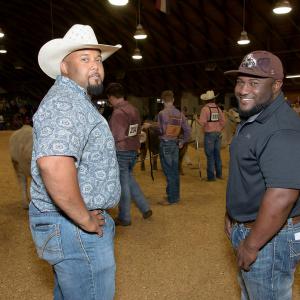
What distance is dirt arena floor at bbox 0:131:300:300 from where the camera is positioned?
11.2ft

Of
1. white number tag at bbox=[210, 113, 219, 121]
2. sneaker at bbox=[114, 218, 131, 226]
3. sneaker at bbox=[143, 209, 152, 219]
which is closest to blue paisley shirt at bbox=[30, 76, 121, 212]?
sneaker at bbox=[114, 218, 131, 226]

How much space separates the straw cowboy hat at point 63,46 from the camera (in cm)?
189

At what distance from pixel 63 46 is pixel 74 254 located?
1027 millimetres

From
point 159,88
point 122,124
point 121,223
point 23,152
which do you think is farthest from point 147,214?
point 159,88

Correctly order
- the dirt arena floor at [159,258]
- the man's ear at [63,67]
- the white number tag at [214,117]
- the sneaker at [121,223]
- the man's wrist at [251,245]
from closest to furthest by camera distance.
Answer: the man's wrist at [251,245] < the man's ear at [63,67] < the dirt arena floor at [159,258] < the sneaker at [121,223] < the white number tag at [214,117]

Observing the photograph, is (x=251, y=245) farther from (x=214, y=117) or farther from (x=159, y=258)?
(x=214, y=117)

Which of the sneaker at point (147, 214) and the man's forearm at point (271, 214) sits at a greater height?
the man's forearm at point (271, 214)

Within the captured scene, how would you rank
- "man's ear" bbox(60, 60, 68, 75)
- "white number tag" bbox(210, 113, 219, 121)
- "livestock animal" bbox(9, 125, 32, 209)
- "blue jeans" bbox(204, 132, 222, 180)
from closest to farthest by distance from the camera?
"man's ear" bbox(60, 60, 68, 75)
"livestock animal" bbox(9, 125, 32, 209)
"white number tag" bbox(210, 113, 219, 121)
"blue jeans" bbox(204, 132, 222, 180)

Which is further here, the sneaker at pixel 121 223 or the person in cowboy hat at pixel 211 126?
the person in cowboy hat at pixel 211 126

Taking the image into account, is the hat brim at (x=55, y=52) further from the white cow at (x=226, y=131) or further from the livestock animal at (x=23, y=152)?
the white cow at (x=226, y=131)

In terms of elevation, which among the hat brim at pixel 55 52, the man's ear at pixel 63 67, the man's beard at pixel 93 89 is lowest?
the man's beard at pixel 93 89

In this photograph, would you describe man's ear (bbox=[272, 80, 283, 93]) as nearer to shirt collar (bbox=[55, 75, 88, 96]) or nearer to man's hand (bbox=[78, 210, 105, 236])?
shirt collar (bbox=[55, 75, 88, 96])

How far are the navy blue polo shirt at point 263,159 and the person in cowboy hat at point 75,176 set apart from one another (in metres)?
0.63

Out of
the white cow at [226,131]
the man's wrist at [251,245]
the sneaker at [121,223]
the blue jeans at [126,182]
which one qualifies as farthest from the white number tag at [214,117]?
the man's wrist at [251,245]
